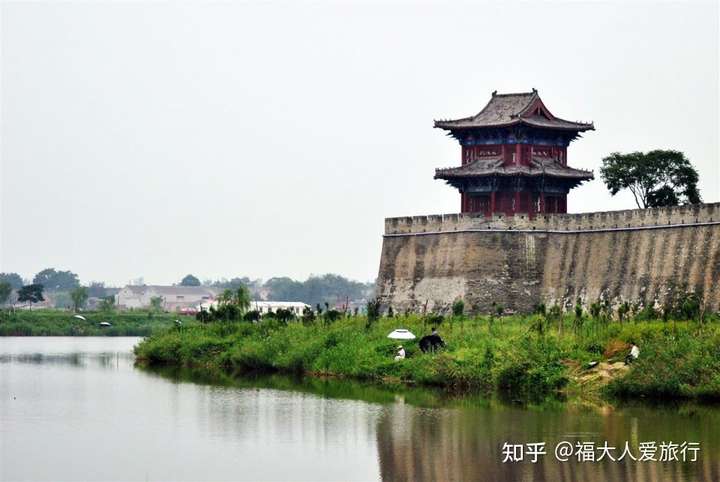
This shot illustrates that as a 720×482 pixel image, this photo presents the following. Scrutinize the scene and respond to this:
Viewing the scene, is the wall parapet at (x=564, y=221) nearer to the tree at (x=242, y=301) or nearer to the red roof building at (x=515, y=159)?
the red roof building at (x=515, y=159)

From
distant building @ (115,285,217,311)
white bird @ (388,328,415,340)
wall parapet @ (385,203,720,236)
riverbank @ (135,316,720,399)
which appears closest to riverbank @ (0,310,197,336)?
wall parapet @ (385,203,720,236)

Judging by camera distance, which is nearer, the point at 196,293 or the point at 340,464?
the point at 340,464

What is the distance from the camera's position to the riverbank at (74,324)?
7162 cm

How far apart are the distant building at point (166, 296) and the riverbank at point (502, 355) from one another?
278 feet

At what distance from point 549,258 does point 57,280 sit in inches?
4387

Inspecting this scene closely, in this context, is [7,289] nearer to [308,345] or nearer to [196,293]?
[196,293]

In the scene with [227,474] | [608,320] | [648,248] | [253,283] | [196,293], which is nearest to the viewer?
[227,474]

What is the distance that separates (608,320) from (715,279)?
6714 millimetres

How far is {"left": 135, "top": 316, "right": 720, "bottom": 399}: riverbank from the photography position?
29.4 metres

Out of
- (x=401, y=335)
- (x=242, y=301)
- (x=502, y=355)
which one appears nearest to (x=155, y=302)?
(x=242, y=301)

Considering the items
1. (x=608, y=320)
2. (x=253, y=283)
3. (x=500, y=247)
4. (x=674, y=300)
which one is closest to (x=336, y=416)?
(x=608, y=320)

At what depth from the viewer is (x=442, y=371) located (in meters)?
32.7

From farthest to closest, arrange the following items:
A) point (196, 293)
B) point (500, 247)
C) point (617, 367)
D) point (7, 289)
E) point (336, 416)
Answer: point (196, 293) → point (7, 289) → point (500, 247) → point (617, 367) → point (336, 416)

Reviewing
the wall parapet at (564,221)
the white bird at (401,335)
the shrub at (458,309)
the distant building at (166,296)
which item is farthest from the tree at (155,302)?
the white bird at (401,335)
